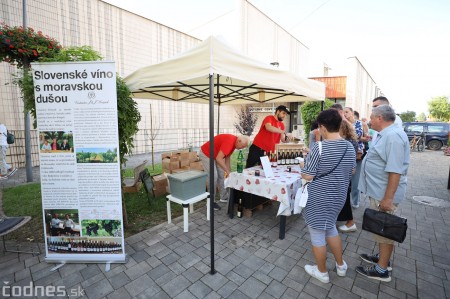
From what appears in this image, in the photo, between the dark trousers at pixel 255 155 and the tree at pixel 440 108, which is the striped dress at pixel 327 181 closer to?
the dark trousers at pixel 255 155

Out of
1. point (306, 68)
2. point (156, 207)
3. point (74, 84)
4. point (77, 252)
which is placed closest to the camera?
point (74, 84)

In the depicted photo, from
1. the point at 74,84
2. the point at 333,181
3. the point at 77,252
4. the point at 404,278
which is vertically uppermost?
the point at 74,84

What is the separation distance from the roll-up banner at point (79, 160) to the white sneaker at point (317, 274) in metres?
2.13

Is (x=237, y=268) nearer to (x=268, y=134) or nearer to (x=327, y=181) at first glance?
(x=327, y=181)

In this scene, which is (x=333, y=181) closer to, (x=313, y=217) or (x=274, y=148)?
(x=313, y=217)

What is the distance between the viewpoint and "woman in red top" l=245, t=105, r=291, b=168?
4.13 metres

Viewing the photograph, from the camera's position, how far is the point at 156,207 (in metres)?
4.38

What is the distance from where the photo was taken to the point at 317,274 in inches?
93.5

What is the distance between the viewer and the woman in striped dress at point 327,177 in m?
2.06

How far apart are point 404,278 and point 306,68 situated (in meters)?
25.3

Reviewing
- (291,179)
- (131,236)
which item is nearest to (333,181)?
(291,179)

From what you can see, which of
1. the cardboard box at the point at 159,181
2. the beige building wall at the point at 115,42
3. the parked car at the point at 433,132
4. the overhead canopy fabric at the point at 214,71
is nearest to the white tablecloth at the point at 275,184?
the overhead canopy fabric at the point at 214,71

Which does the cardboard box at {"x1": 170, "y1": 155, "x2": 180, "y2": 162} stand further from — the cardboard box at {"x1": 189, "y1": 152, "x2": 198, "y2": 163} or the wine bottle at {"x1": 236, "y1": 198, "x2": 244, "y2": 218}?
the wine bottle at {"x1": 236, "y1": 198, "x2": 244, "y2": 218}

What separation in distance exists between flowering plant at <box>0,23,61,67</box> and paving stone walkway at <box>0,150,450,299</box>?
3560 mm
